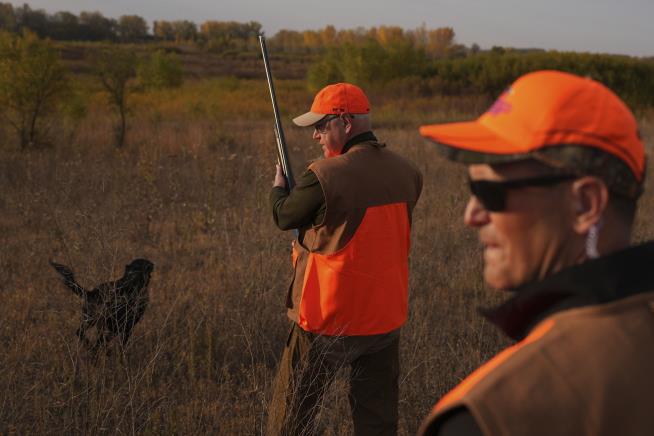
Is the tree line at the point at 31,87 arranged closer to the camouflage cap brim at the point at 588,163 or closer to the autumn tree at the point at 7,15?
the camouflage cap brim at the point at 588,163

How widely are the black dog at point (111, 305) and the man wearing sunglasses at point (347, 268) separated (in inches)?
49.9

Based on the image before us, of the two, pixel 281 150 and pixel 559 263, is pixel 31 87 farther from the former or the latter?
pixel 559 263

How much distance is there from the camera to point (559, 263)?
1.07 meters

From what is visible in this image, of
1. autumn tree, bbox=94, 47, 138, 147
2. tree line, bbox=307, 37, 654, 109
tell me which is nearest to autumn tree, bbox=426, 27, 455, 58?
tree line, bbox=307, 37, 654, 109

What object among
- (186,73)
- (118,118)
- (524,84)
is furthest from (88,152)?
(186,73)

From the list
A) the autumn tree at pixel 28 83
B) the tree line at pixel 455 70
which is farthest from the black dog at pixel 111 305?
the tree line at pixel 455 70

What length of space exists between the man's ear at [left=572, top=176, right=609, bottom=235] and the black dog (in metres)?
2.93

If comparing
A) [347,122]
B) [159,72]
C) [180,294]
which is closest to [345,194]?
[347,122]

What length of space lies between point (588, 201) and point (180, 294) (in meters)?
4.11

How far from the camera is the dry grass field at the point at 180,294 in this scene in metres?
3.20

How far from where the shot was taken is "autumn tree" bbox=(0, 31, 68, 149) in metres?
11.2

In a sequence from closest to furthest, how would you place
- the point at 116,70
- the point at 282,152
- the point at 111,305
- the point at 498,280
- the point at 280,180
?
1. the point at 498,280
2. the point at 280,180
3. the point at 282,152
4. the point at 111,305
5. the point at 116,70

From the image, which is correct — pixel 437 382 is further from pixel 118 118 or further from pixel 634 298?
pixel 118 118

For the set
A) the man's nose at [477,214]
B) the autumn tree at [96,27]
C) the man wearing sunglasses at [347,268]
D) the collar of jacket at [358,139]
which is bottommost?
the man wearing sunglasses at [347,268]
